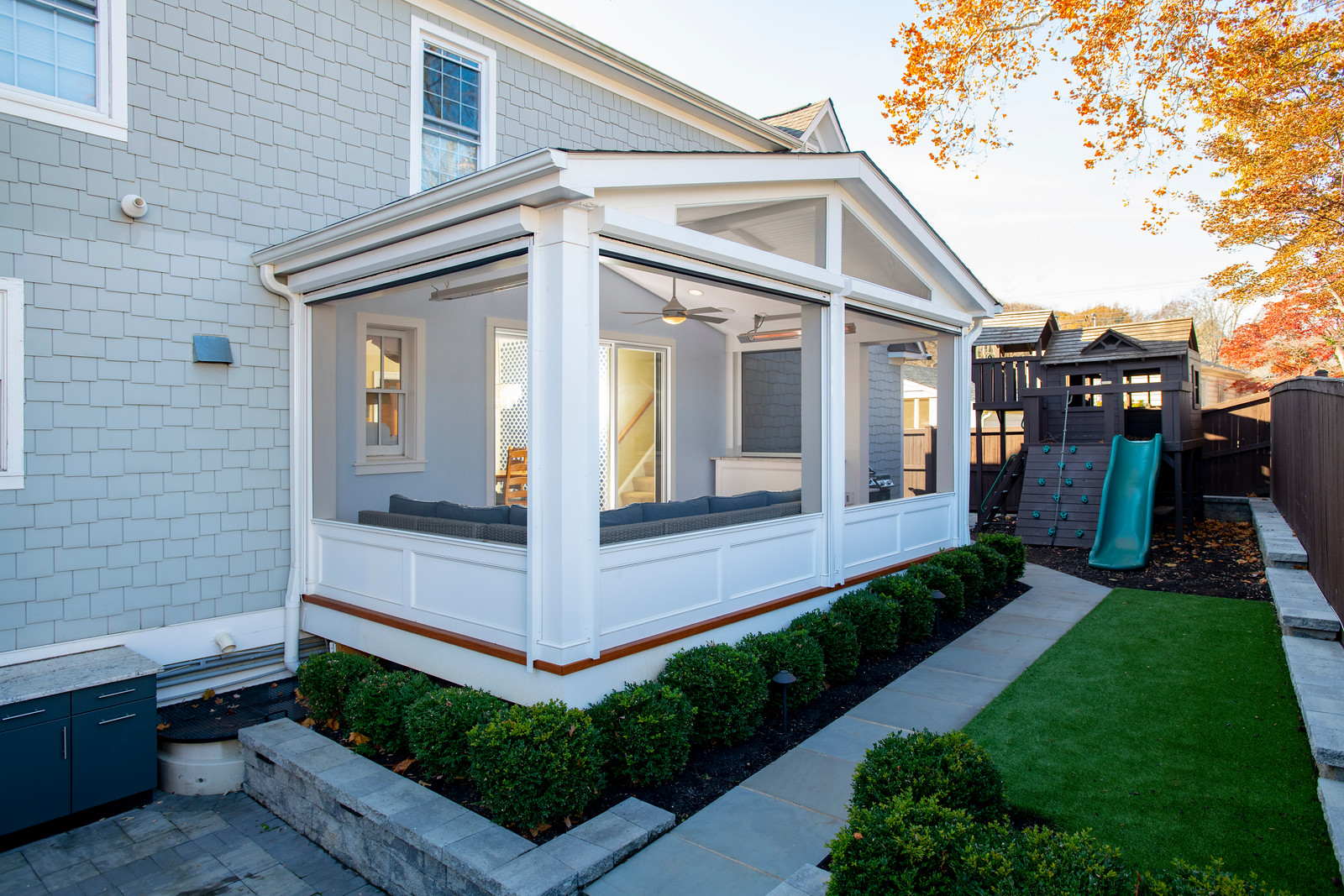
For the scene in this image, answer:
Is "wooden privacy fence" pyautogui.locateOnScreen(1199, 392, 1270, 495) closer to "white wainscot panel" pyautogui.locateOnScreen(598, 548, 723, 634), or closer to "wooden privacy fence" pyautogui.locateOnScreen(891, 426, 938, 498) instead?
"wooden privacy fence" pyautogui.locateOnScreen(891, 426, 938, 498)

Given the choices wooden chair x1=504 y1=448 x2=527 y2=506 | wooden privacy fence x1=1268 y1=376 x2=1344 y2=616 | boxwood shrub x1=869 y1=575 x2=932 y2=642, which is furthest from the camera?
wooden chair x1=504 y1=448 x2=527 y2=506

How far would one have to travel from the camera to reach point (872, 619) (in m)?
5.87

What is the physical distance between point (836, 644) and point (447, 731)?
2748mm

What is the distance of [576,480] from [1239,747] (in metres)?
4.01

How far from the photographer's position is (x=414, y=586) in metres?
5.11

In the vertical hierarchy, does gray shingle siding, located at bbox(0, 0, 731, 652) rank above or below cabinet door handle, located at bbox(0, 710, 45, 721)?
above

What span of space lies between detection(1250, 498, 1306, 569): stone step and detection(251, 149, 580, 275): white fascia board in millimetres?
7474

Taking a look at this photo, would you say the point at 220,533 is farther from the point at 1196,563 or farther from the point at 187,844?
the point at 1196,563

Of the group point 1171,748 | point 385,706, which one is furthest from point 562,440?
point 1171,748

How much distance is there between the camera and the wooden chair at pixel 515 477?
8023mm

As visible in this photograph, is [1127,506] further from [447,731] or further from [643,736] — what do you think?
[447,731]

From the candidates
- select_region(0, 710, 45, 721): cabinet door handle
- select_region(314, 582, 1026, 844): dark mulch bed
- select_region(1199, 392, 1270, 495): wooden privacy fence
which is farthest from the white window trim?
select_region(1199, 392, 1270, 495): wooden privacy fence

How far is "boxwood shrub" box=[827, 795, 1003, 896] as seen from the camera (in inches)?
101

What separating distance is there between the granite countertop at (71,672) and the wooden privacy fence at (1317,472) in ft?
25.3
